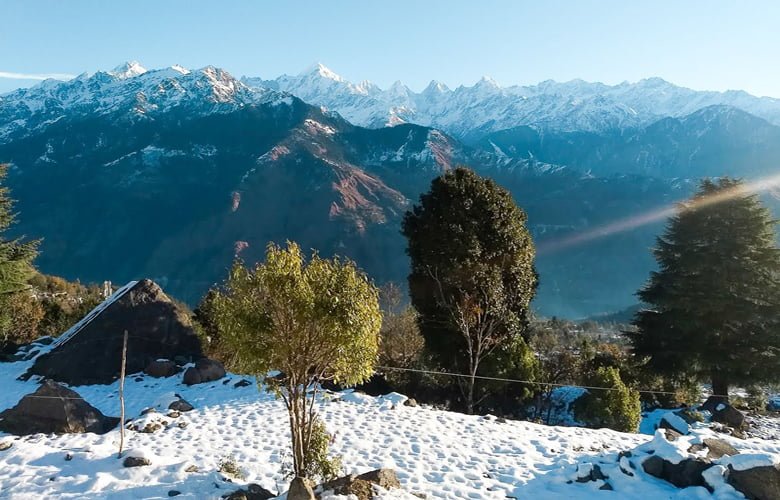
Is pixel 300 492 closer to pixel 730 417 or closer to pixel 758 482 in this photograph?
pixel 758 482

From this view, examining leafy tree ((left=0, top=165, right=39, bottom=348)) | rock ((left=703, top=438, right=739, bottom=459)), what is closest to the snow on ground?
rock ((left=703, top=438, right=739, bottom=459))

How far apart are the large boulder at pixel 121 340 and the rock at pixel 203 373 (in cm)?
229

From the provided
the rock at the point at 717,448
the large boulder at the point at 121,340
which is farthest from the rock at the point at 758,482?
the large boulder at the point at 121,340

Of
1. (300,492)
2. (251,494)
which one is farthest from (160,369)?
(300,492)

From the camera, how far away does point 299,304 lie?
670 cm

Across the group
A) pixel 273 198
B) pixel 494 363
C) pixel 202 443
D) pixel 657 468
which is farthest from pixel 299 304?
pixel 273 198

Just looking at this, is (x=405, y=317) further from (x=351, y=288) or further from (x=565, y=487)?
(x=351, y=288)

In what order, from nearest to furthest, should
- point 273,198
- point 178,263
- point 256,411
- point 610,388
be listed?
point 256,411, point 610,388, point 178,263, point 273,198

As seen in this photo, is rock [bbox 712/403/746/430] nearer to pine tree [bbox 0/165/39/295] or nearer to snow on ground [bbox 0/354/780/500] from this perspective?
snow on ground [bbox 0/354/780/500]

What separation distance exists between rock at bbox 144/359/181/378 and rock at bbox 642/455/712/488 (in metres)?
14.3

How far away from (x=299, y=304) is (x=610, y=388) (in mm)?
13144

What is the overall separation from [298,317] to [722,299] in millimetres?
19726

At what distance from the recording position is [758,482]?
740 centimetres

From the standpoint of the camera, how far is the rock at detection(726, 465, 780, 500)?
23.9 ft
